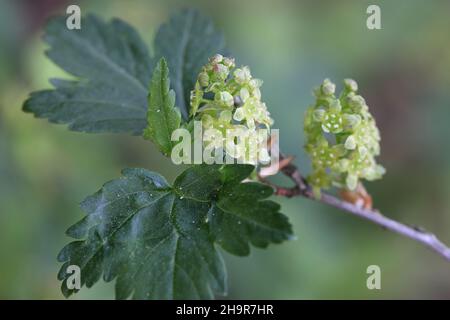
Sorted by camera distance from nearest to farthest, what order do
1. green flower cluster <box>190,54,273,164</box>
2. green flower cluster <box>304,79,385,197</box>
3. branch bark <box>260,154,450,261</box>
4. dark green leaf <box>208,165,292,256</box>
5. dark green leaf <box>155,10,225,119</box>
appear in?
dark green leaf <box>208,165,292,256</box> → green flower cluster <box>190,54,273,164</box> → green flower cluster <box>304,79,385,197</box> → branch bark <box>260,154,450,261</box> → dark green leaf <box>155,10,225,119</box>

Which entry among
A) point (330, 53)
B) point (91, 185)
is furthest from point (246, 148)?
point (330, 53)

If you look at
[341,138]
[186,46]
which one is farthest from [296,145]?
[341,138]

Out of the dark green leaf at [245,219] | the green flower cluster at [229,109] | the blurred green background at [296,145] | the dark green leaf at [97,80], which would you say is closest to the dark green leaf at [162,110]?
the green flower cluster at [229,109]

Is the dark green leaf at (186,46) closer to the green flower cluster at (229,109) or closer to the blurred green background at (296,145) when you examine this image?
the green flower cluster at (229,109)

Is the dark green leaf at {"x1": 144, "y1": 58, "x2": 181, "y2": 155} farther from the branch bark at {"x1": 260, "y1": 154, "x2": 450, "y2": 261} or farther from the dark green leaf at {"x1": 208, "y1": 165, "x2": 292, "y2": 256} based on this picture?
the branch bark at {"x1": 260, "y1": 154, "x2": 450, "y2": 261}

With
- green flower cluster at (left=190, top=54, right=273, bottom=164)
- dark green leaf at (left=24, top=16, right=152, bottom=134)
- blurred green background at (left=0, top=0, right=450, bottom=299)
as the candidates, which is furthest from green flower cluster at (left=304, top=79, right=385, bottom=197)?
blurred green background at (left=0, top=0, right=450, bottom=299)
